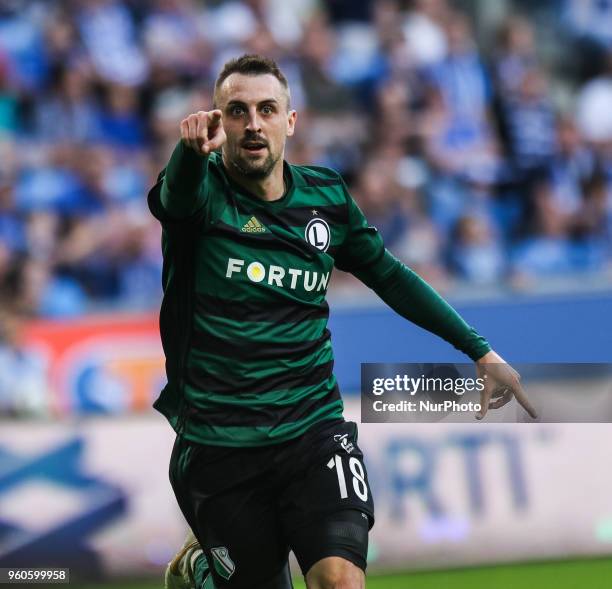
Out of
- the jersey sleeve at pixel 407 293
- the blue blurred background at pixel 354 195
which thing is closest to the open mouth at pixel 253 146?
the jersey sleeve at pixel 407 293

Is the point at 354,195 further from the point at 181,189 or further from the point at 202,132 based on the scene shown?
the point at 202,132

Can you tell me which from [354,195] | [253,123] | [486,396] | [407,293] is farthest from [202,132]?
[354,195]

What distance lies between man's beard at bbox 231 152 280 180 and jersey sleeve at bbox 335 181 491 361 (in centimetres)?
50

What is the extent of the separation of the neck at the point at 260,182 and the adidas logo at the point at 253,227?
0.36ft

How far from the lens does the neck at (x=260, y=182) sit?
405cm

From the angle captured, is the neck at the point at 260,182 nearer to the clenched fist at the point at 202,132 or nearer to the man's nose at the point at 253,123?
the man's nose at the point at 253,123

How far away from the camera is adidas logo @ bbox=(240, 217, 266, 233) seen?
3953mm

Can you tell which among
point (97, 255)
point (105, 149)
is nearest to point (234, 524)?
point (97, 255)

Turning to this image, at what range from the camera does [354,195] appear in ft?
29.8

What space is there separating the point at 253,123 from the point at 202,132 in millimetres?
556

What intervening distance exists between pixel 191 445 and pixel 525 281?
12.3ft

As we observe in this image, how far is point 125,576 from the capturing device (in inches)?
250

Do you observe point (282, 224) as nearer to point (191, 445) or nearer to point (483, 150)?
point (191, 445)

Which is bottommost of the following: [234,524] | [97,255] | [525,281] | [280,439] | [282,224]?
[234,524]
